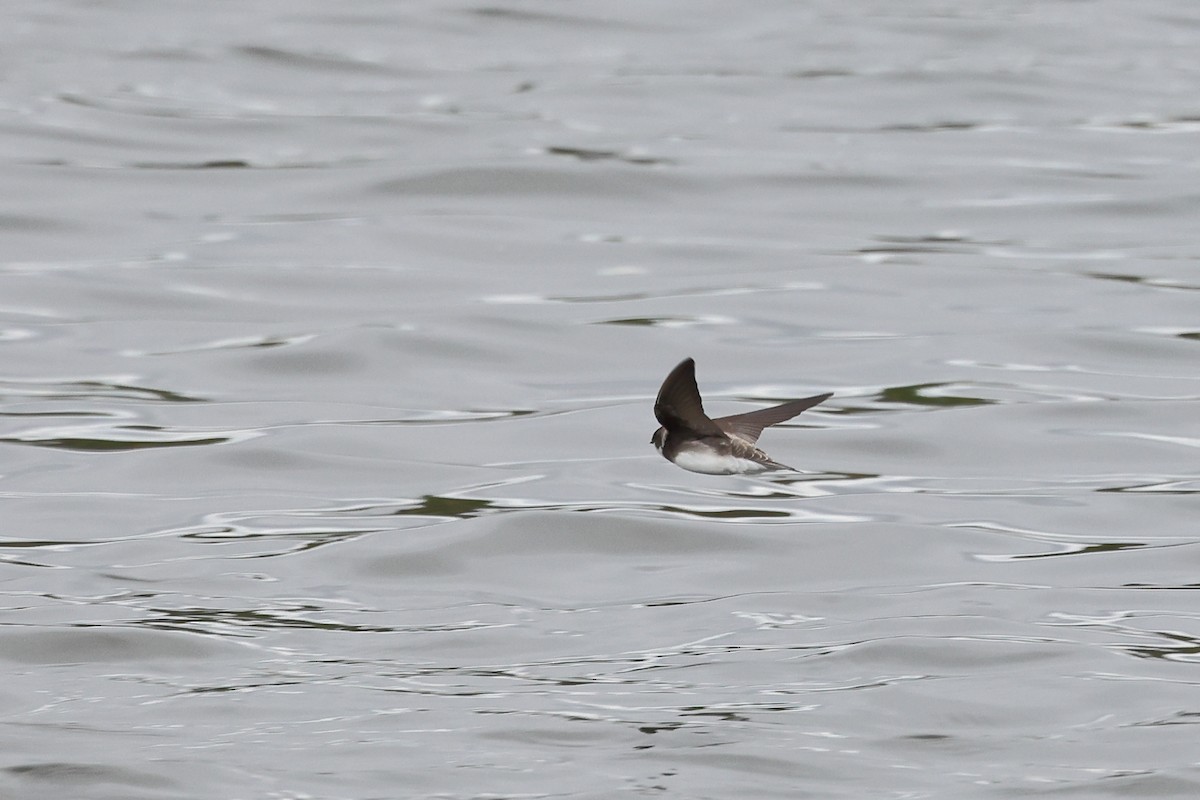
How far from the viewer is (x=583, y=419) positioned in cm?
1170

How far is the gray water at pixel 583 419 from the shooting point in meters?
6.80

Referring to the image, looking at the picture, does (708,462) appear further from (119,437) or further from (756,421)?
(119,437)

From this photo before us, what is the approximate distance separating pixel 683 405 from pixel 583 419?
4.99m

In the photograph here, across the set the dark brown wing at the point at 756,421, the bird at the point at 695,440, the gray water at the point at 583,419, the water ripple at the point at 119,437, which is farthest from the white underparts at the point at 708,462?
the water ripple at the point at 119,437

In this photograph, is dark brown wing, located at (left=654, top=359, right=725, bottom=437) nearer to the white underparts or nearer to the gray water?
the white underparts

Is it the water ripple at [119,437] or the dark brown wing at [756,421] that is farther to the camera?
the water ripple at [119,437]

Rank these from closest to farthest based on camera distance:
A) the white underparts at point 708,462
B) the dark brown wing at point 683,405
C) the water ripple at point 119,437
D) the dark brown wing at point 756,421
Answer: the dark brown wing at point 683,405, the white underparts at point 708,462, the dark brown wing at point 756,421, the water ripple at point 119,437

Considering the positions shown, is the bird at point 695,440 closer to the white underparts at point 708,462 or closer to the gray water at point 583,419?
the white underparts at point 708,462

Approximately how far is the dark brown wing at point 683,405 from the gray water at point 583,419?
35.8 inches

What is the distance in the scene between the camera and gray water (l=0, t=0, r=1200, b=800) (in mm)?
6805

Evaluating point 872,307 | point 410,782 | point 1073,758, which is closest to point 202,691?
point 410,782

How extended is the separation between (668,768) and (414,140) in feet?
46.1

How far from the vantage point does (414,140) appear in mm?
19859

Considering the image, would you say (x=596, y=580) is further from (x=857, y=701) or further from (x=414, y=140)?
(x=414, y=140)
